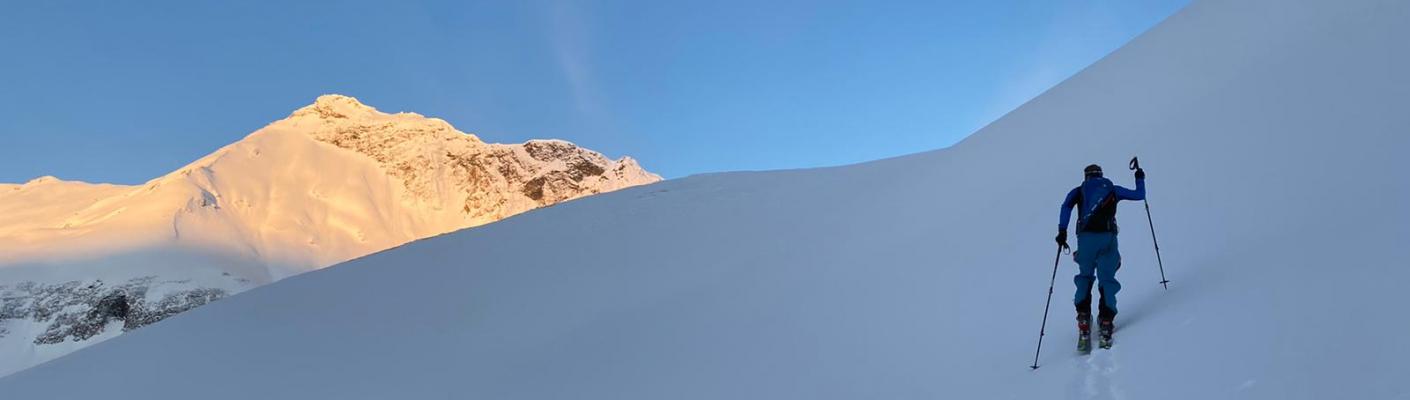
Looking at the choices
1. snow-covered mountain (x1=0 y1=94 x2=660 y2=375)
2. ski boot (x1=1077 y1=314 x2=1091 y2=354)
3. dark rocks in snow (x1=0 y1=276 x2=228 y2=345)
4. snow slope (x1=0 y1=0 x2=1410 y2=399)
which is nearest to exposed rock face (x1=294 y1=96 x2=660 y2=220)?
snow-covered mountain (x1=0 y1=94 x2=660 y2=375)

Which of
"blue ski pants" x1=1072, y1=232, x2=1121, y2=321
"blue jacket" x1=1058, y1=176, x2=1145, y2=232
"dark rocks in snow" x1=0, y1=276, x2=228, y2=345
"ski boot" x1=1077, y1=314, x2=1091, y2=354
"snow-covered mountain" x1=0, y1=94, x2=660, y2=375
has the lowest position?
"ski boot" x1=1077, y1=314, x2=1091, y2=354

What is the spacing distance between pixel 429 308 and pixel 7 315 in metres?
124

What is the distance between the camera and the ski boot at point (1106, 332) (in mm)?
5234

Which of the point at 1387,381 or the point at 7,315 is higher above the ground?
the point at 7,315

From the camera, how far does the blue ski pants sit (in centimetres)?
549

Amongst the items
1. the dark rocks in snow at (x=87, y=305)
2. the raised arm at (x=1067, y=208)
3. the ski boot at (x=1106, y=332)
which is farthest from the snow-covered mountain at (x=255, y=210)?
the ski boot at (x=1106, y=332)

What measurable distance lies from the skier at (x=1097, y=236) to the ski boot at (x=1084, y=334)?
1cm

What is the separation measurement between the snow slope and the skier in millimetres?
308

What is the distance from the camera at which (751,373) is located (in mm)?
8023

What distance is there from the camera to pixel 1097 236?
583 cm

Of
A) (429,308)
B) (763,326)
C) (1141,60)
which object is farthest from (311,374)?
(1141,60)

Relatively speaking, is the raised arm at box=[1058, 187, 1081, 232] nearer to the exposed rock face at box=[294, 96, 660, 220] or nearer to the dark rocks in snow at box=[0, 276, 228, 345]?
the dark rocks in snow at box=[0, 276, 228, 345]

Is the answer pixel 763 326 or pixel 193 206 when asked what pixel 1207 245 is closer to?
pixel 763 326

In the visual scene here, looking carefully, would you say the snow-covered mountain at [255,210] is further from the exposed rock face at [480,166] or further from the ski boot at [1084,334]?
the ski boot at [1084,334]
